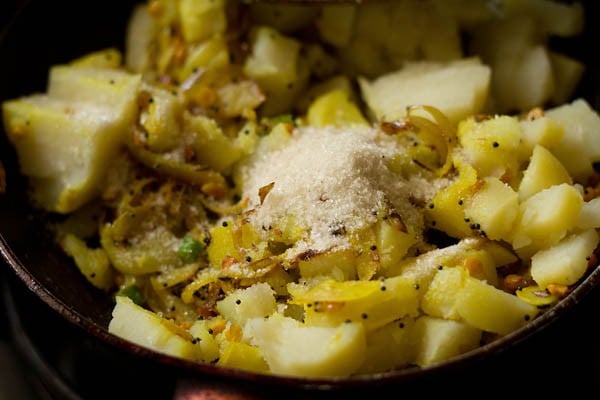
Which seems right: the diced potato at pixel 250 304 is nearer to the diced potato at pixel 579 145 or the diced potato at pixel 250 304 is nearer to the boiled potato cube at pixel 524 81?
the diced potato at pixel 579 145

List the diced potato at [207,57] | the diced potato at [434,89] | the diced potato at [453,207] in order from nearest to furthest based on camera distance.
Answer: the diced potato at [453,207]
the diced potato at [434,89]
the diced potato at [207,57]

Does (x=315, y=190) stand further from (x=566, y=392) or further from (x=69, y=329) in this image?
(x=566, y=392)

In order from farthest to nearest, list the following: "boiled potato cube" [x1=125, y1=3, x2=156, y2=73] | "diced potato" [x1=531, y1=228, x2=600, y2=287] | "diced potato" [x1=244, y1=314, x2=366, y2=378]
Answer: "boiled potato cube" [x1=125, y1=3, x2=156, y2=73] → "diced potato" [x1=531, y1=228, x2=600, y2=287] → "diced potato" [x1=244, y1=314, x2=366, y2=378]

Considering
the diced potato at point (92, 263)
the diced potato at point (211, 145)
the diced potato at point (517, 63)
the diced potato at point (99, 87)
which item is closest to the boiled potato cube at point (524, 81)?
the diced potato at point (517, 63)

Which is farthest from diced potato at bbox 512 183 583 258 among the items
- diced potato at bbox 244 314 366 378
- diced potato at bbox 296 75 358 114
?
diced potato at bbox 296 75 358 114

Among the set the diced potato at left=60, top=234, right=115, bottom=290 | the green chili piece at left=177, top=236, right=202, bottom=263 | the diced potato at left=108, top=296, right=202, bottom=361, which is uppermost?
the diced potato at left=108, top=296, right=202, bottom=361

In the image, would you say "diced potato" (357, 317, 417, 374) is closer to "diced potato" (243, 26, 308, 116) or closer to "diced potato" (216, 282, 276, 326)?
"diced potato" (216, 282, 276, 326)
